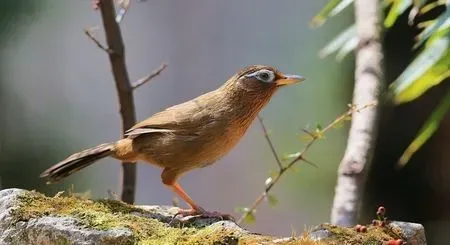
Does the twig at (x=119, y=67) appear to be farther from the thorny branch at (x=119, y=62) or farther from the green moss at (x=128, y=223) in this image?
the green moss at (x=128, y=223)

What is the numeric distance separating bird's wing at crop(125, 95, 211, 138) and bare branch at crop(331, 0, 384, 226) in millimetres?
319

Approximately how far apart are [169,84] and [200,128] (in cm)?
189

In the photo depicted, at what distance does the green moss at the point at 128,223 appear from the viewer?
1.21m

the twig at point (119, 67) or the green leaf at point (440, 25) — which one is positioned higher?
the green leaf at point (440, 25)

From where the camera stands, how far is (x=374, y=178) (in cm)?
308

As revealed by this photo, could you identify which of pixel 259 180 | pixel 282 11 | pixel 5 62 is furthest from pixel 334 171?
pixel 5 62

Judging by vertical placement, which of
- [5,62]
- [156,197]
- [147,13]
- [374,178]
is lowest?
[156,197]

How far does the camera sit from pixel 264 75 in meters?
1.58

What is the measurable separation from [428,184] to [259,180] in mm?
849

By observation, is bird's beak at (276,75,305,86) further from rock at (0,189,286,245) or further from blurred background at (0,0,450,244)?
blurred background at (0,0,450,244)

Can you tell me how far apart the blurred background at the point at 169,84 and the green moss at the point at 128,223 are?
1.93 m

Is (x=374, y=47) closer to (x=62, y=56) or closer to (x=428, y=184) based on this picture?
(x=428, y=184)

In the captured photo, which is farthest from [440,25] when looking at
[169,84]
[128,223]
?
[169,84]

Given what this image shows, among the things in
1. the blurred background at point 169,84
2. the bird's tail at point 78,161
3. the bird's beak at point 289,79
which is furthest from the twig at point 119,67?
the blurred background at point 169,84
